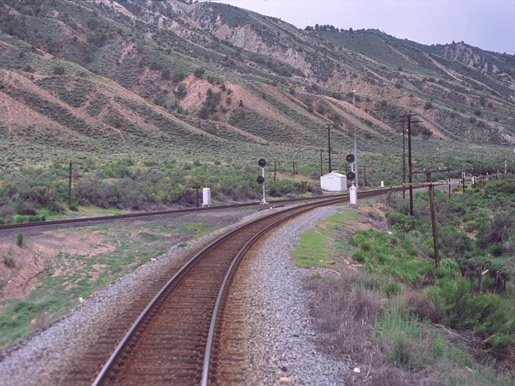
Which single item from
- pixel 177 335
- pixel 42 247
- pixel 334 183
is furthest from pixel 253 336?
pixel 334 183

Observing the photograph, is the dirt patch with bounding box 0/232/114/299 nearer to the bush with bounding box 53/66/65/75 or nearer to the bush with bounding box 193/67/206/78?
the bush with bounding box 53/66/65/75

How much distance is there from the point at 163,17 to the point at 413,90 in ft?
260

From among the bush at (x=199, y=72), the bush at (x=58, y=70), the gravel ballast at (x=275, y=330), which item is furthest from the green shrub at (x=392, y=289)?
the bush at (x=199, y=72)

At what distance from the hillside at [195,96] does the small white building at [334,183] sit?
17.4 m

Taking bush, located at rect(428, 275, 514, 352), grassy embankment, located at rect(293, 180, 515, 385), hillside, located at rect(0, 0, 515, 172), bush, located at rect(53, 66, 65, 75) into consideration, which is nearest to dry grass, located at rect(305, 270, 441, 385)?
grassy embankment, located at rect(293, 180, 515, 385)

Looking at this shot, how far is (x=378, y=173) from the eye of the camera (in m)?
58.0

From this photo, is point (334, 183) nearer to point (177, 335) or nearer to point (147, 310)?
point (147, 310)

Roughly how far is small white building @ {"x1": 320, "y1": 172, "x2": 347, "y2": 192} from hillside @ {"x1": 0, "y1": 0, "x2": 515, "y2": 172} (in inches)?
683

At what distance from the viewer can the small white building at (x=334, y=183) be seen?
4525 cm

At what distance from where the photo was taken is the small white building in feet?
148

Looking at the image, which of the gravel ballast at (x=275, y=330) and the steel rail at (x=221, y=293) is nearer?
the steel rail at (x=221, y=293)

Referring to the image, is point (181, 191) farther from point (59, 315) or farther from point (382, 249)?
point (59, 315)

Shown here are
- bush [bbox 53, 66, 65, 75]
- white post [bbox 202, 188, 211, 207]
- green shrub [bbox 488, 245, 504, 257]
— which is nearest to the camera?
green shrub [bbox 488, 245, 504, 257]

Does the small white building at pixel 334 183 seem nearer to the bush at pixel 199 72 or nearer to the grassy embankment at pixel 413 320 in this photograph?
the grassy embankment at pixel 413 320
